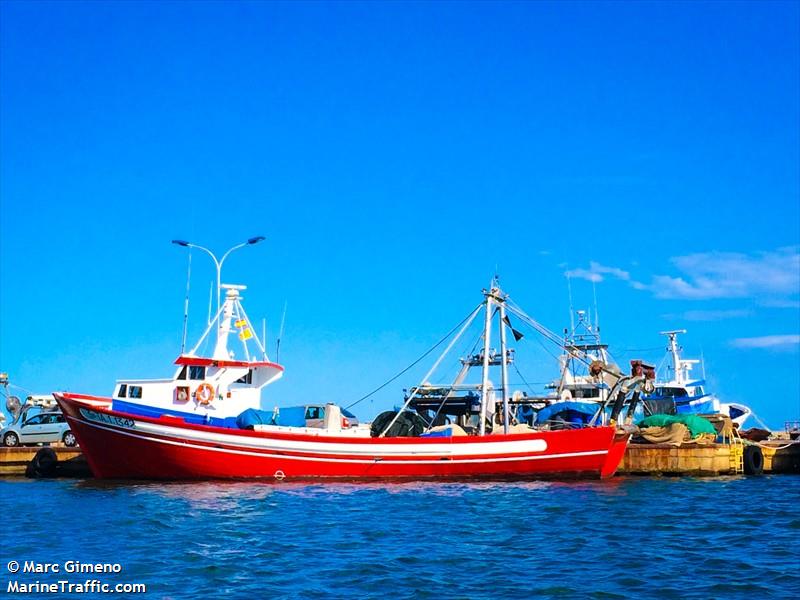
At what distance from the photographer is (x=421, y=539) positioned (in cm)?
1923

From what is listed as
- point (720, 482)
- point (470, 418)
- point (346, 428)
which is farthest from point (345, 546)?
point (470, 418)

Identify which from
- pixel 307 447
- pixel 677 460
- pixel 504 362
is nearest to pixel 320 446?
pixel 307 447

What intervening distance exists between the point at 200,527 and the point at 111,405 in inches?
534

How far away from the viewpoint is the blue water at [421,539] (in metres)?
14.9

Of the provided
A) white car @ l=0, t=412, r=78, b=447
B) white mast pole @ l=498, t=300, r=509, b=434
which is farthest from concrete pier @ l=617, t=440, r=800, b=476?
white car @ l=0, t=412, r=78, b=447

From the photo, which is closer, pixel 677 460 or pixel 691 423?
pixel 677 460

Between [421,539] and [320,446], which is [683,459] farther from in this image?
[421,539]

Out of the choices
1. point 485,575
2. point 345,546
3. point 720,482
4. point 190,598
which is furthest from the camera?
point 720,482

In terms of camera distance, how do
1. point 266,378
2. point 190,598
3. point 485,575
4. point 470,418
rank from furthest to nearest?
point 470,418 < point 266,378 < point 485,575 < point 190,598

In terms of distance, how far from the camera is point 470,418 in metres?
40.8

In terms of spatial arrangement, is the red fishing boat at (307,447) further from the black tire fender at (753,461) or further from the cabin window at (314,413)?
the black tire fender at (753,461)

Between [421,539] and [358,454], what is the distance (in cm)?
1121

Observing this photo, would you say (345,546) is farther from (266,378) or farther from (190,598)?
(266,378)

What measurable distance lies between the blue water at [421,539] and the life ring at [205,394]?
4987 mm
